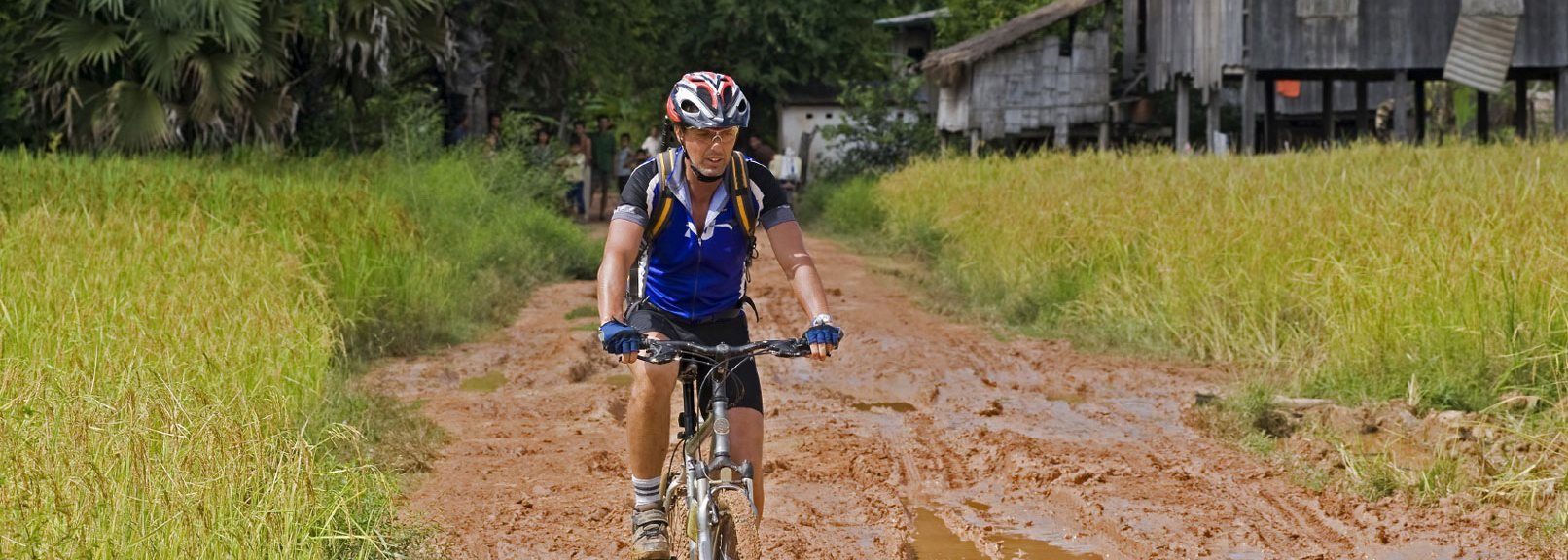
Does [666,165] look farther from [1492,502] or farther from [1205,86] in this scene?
[1205,86]

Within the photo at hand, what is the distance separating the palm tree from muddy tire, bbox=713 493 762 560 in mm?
12586

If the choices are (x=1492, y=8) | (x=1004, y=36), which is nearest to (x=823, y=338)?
(x=1492, y=8)

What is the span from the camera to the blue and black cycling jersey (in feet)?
15.6

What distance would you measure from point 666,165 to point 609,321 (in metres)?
0.64

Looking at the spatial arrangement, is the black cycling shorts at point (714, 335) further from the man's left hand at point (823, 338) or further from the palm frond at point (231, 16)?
the palm frond at point (231, 16)

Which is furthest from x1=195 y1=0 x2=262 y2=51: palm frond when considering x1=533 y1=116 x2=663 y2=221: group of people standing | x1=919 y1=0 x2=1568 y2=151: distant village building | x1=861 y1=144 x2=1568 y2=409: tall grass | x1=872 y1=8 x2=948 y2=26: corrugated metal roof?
x1=872 y1=8 x2=948 y2=26: corrugated metal roof

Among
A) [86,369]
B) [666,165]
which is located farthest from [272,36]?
[666,165]

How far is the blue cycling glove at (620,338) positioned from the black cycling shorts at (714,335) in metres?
0.37

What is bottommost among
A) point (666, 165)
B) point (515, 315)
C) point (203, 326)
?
point (515, 315)

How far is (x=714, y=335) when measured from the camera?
4.89 m

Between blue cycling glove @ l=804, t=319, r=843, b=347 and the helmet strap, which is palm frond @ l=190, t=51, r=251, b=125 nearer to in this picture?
the helmet strap

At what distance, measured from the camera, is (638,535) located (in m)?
4.95

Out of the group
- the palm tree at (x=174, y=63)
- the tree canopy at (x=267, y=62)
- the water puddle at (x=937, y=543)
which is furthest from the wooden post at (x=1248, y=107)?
the water puddle at (x=937, y=543)

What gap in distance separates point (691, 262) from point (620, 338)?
65 cm
